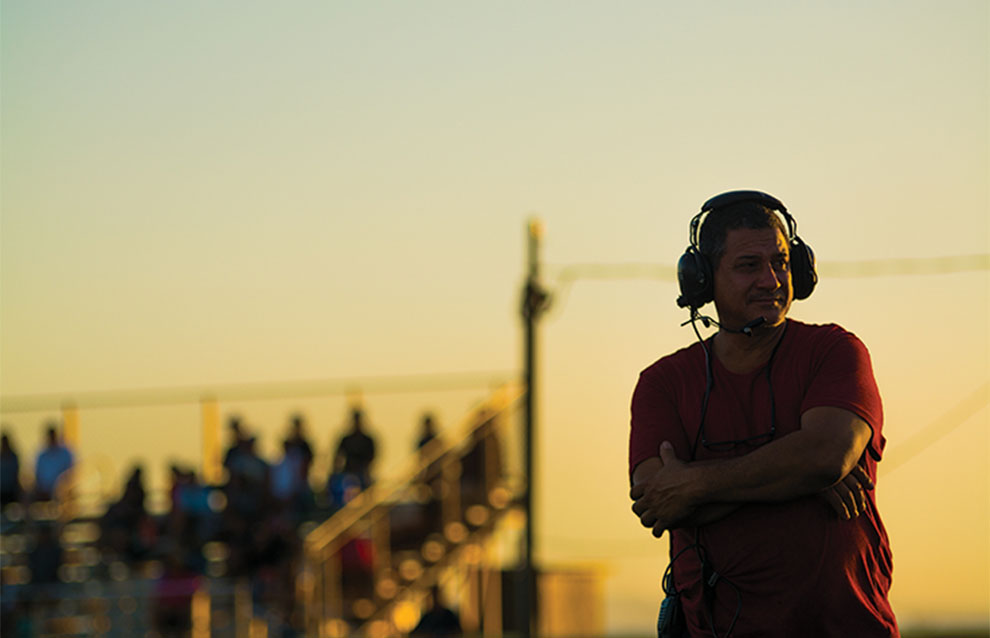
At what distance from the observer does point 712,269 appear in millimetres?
4711

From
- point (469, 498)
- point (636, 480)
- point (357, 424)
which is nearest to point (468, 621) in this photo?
point (469, 498)

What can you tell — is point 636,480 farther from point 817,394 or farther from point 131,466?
point 131,466

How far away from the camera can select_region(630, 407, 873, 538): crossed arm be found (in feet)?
14.1

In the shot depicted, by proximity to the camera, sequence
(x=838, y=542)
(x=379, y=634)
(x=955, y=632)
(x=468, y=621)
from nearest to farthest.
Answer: (x=838, y=542) → (x=379, y=634) → (x=468, y=621) → (x=955, y=632)

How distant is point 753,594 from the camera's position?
438 centimetres

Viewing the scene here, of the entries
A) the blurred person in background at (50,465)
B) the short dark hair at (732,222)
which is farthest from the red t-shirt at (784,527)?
the blurred person in background at (50,465)

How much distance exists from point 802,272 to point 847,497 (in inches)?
29.1

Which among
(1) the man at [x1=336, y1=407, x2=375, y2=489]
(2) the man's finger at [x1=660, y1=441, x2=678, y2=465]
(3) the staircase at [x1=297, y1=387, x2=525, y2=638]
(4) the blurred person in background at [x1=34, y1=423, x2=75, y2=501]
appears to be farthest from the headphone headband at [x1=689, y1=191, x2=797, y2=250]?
Answer: (4) the blurred person in background at [x1=34, y1=423, x2=75, y2=501]

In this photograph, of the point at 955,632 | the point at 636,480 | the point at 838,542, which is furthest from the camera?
the point at 955,632

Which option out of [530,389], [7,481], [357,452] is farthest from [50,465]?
[530,389]

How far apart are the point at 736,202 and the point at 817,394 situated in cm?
62

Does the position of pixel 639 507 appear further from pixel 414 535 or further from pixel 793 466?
pixel 414 535

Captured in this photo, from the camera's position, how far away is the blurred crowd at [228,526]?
18.1m

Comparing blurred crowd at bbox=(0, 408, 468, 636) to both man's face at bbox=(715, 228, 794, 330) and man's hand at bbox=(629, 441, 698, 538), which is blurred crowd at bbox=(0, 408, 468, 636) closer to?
man's hand at bbox=(629, 441, 698, 538)
